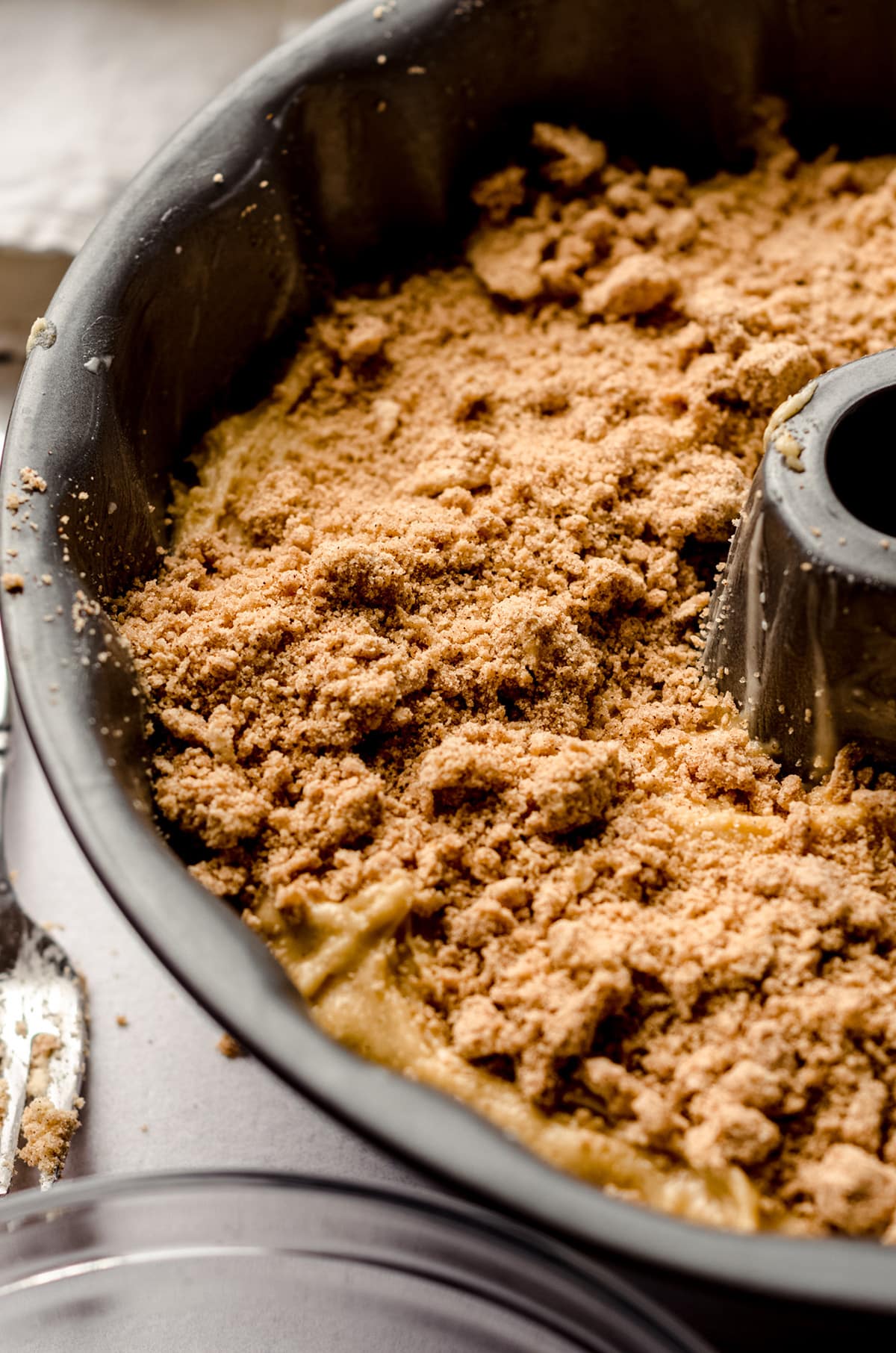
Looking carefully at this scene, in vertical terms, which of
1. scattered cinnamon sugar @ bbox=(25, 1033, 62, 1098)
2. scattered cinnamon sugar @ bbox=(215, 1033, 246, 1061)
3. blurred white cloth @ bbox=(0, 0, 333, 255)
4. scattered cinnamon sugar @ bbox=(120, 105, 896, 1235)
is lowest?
scattered cinnamon sugar @ bbox=(215, 1033, 246, 1061)

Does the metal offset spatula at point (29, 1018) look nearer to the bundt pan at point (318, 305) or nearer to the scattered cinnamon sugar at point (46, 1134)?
the scattered cinnamon sugar at point (46, 1134)

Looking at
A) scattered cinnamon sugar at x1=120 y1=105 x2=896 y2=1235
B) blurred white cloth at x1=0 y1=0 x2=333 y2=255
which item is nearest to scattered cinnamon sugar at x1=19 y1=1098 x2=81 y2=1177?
scattered cinnamon sugar at x1=120 y1=105 x2=896 y2=1235

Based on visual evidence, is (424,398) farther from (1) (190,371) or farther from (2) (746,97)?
(2) (746,97)

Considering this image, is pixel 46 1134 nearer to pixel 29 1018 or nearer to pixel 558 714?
pixel 29 1018

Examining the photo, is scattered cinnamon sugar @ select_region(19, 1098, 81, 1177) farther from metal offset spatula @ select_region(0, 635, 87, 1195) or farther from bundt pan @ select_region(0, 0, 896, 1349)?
bundt pan @ select_region(0, 0, 896, 1349)

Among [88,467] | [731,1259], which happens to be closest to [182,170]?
[88,467]


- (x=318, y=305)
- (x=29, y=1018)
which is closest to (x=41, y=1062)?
(x=29, y=1018)

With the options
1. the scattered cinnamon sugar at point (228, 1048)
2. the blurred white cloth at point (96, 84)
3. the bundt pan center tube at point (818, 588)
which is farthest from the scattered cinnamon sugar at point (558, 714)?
the blurred white cloth at point (96, 84)
